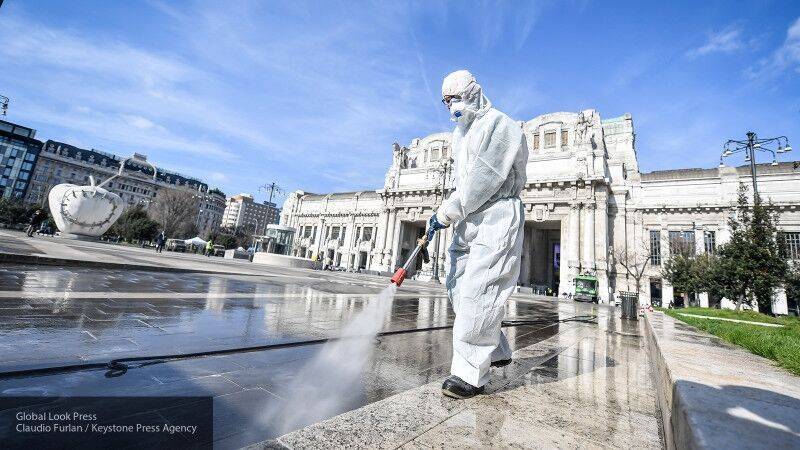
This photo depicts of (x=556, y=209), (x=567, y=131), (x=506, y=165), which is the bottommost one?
(x=506, y=165)

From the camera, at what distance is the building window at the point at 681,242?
28703 mm

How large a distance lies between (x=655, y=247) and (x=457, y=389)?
38428 millimetres

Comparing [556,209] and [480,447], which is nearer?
[480,447]

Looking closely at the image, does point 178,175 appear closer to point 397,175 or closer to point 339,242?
point 339,242

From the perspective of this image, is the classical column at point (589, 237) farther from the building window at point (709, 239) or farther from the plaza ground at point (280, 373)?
the plaza ground at point (280, 373)

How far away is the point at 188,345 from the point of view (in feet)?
8.45

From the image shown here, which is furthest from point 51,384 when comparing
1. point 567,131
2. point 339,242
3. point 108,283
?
point 339,242

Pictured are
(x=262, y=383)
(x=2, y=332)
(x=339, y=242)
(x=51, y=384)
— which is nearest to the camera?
(x=51, y=384)

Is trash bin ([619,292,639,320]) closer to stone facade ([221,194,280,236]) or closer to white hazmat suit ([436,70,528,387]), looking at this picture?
white hazmat suit ([436,70,528,387])

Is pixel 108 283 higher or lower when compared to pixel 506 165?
lower

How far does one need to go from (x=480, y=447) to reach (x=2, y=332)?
3.35m

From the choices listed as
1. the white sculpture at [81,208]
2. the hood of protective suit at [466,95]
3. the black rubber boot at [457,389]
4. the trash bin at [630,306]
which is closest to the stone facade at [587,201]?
the trash bin at [630,306]

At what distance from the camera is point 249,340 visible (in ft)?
9.64

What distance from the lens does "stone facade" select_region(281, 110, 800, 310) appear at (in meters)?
30.0
